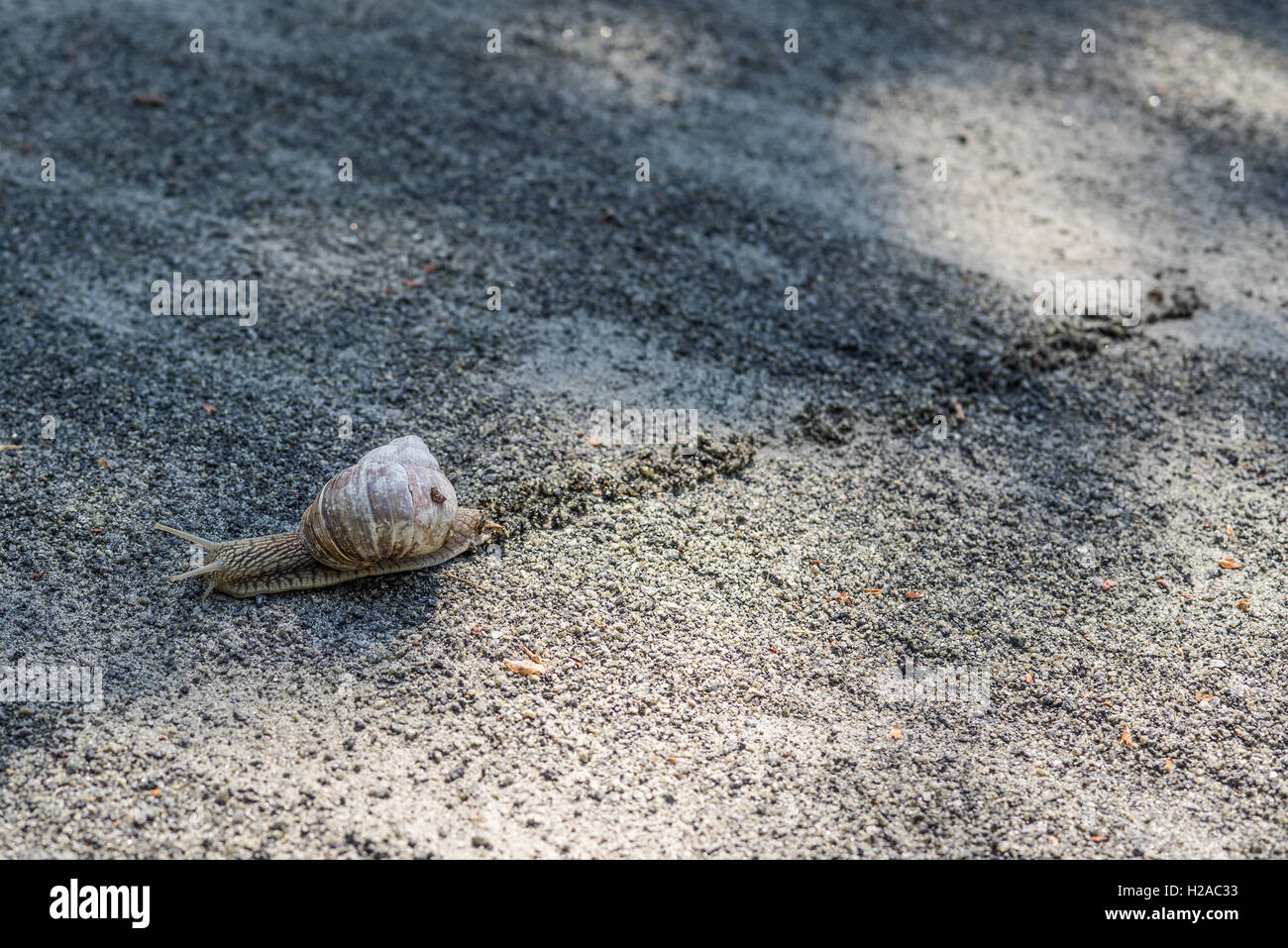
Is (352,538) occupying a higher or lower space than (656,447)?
lower

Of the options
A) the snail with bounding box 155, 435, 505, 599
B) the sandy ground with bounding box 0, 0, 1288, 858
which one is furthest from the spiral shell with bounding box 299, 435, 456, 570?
the sandy ground with bounding box 0, 0, 1288, 858

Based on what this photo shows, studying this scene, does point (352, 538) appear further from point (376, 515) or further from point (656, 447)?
point (656, 447)

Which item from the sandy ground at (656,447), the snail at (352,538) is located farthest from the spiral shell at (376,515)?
the sandy ground at (656,447)

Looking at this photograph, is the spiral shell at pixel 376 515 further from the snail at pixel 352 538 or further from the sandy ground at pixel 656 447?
the sandy ground at pixel 656 447

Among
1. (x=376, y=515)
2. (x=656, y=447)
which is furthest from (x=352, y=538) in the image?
(x=656, y=447)

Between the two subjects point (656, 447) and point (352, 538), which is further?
point (656, 447)

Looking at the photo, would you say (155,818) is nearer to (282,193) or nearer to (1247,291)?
(282,193)

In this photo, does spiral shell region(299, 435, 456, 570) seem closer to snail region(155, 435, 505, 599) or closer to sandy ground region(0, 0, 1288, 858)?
snail region(155, 435, 505, 599)
